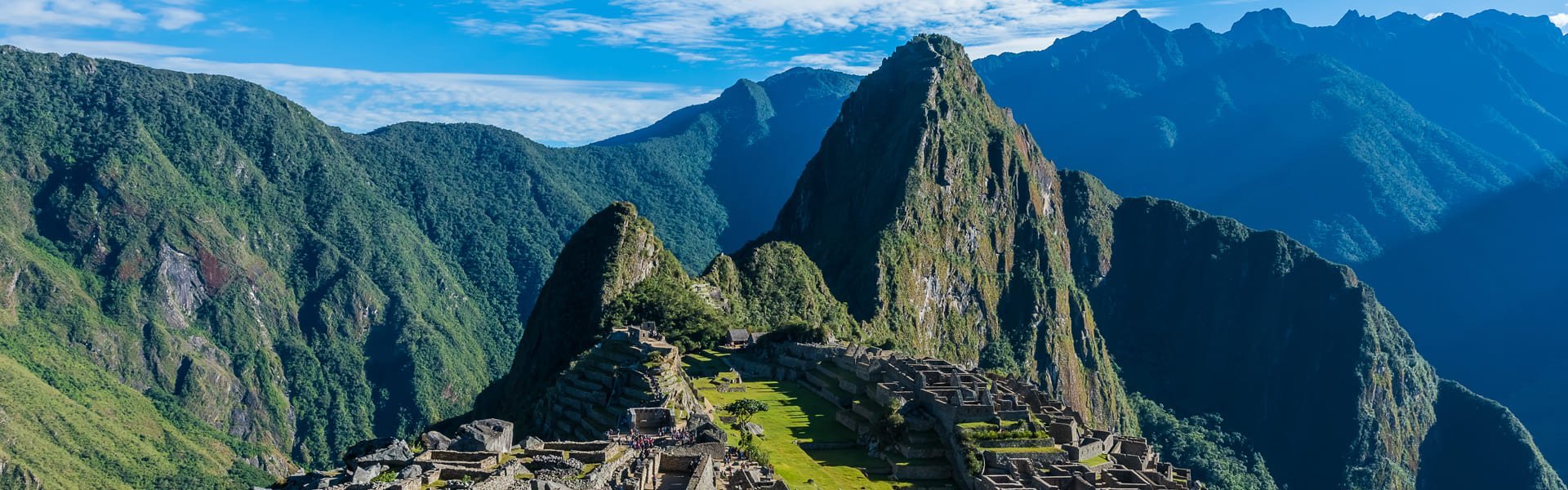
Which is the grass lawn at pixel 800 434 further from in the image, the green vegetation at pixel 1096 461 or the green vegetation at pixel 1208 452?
the green vegetation at pixel 1208 452

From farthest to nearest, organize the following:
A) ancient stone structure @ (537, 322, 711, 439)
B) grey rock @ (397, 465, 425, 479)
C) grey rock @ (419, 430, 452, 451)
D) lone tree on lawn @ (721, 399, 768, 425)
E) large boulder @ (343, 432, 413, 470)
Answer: lone tree on lawn @ (721, 399, 768, 425) → ancient stone structure @ (537, 322, 711, 439) → grey rock @ (419, 430, 452, 451) → large boulder @ (343, 432, 413, 470) → grey rock @ (397, 465, 425, 479)

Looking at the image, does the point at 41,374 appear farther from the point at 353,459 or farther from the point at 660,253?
the point at 353,459

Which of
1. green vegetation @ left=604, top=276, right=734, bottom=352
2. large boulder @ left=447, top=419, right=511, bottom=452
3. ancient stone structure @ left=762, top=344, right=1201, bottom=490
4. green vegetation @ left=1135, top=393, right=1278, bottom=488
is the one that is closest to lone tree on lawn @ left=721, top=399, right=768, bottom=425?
ancient stone structure @ left=762, top=344, right=1201, bottom=490

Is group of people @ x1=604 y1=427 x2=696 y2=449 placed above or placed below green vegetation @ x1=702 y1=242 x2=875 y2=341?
below

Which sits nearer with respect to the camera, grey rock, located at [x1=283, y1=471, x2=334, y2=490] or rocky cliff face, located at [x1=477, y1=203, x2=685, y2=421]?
grey rock, located at [x1=283, y1=471, x2=334, y2=490]

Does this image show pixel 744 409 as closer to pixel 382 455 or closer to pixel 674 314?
pixel 382 455

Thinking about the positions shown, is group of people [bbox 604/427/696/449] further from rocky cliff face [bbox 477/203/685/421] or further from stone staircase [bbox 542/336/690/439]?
rocky cliff face [bbox 477/203/685/421]
